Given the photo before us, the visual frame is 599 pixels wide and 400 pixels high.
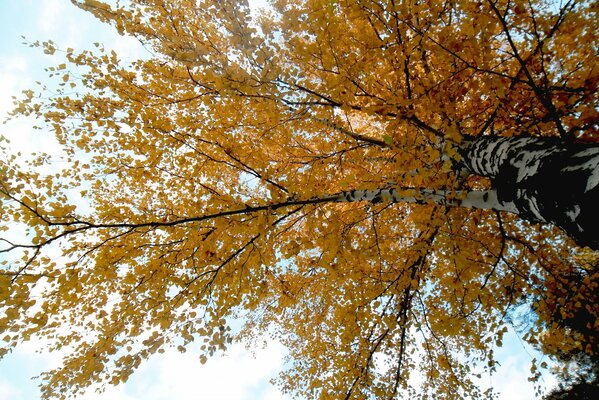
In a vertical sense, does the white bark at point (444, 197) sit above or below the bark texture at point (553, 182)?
above

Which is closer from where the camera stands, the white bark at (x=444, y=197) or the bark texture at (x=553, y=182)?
the bark texture at (x=553, y=182)

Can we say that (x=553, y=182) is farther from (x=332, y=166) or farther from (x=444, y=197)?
(x=332, y=166)

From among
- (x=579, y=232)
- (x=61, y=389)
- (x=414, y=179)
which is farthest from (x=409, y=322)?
(x=61, y=389)

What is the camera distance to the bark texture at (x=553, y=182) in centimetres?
137

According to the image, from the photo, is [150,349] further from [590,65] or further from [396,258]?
[590,65]

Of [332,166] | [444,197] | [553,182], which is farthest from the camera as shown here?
[332,166]

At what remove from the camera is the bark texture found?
4.48 feet

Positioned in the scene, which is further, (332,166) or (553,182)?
(332,166)

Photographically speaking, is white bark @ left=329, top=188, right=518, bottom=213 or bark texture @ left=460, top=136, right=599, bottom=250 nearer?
bark texture @ left=460, top=136, right=599, bottom=250

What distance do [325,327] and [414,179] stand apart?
3731mm

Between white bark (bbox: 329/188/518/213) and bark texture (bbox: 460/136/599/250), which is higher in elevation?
white bark (bbox: 329/188/518/213)

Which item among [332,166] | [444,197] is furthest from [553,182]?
[332,166]

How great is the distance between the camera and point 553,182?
60.7 inches

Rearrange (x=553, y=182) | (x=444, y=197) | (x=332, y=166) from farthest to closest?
(x=332, y=166) → (x=444, y=197) → (x=553, y=182)
